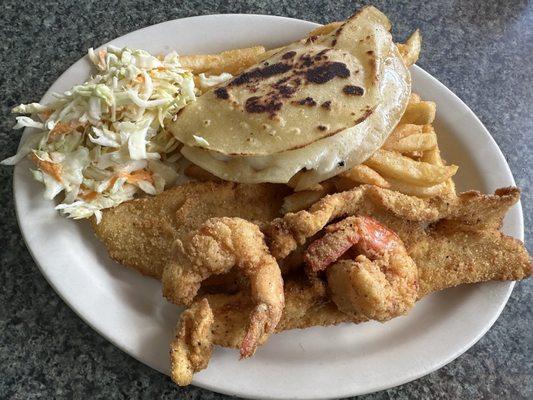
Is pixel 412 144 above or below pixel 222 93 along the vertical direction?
below

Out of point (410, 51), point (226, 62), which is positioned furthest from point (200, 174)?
point (410, 51)

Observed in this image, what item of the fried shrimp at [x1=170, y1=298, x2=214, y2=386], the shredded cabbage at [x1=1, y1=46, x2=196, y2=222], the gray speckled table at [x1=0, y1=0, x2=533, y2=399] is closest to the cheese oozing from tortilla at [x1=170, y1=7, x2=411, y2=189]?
the shredded cabbage at [x1=1, y1=46, x2=196, y2=222]

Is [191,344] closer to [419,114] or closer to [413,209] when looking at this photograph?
[413,209]

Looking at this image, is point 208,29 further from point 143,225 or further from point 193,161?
point 143,225

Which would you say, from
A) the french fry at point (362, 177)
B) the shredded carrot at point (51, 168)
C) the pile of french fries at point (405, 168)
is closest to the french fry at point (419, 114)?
the pile of french fries at point (405, 168)

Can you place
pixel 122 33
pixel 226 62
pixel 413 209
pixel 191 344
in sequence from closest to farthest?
pixel 191 344
pixel 413 209
pixel 226 62
pixel 122 33

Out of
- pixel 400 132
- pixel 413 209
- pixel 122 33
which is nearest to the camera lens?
pixel 413 209

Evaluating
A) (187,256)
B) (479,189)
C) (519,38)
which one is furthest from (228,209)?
(519,38)
